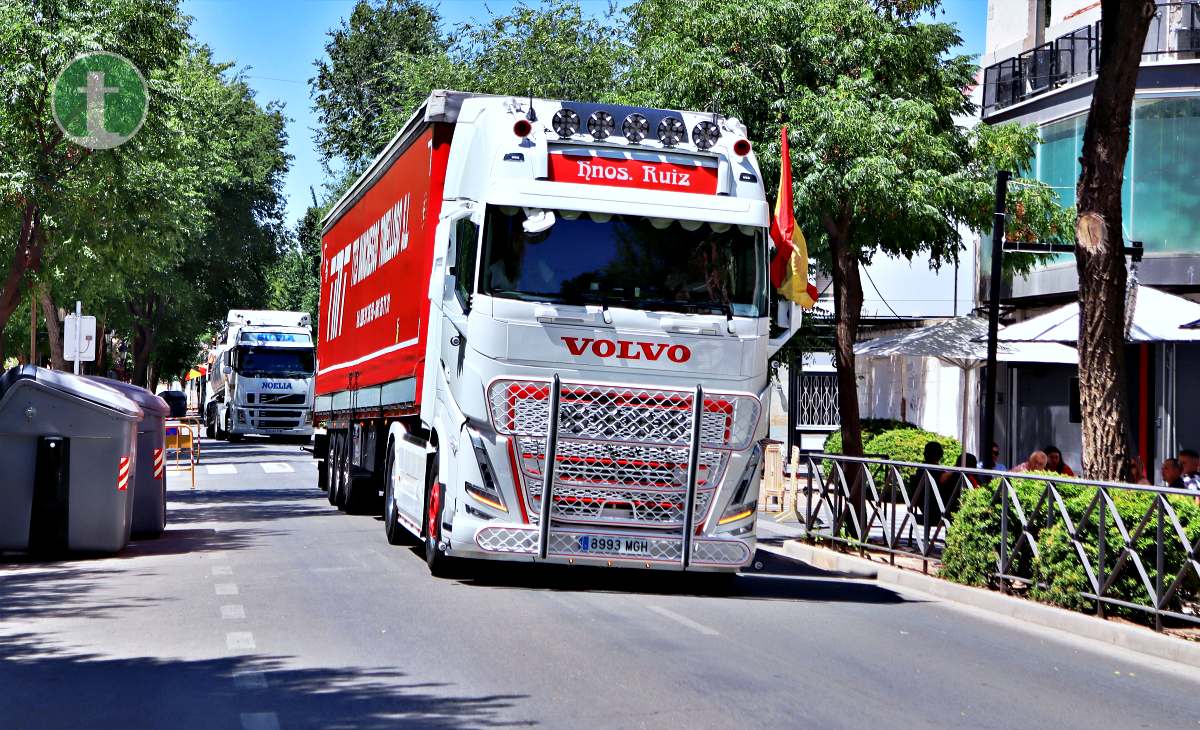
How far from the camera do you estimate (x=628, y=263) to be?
12.0m

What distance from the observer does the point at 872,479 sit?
15.2m

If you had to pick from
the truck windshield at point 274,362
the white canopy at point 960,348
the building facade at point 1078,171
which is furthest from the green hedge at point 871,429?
the truck windshield at point 274,362

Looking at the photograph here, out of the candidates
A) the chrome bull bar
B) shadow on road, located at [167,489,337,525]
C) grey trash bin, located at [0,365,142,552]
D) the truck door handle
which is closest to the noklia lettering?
the truck door handle

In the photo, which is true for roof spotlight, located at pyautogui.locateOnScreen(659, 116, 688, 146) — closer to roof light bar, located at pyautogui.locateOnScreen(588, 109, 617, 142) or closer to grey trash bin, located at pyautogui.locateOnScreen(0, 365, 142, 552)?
roof light bar, located at pyautogui.locateOnScreen(588, 109, 617, 142)

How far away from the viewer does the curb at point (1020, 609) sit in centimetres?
1006

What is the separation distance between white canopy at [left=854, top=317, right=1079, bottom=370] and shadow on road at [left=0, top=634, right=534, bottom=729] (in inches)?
588

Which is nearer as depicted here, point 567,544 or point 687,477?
point 567,544

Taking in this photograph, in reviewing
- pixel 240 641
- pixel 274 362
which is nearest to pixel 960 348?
pixel 240 641

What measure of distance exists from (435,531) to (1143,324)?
12.5 meters

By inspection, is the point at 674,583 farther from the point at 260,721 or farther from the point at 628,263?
the point at 260,721

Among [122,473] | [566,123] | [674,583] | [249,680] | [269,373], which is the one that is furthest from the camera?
[269,373]

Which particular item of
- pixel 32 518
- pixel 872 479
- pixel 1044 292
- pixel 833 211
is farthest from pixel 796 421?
pixel 32 518

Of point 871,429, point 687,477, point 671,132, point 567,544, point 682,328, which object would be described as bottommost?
point 567,544

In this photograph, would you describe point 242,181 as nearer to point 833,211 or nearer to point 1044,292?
point 1044,292
